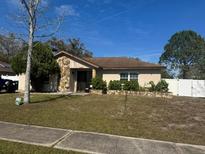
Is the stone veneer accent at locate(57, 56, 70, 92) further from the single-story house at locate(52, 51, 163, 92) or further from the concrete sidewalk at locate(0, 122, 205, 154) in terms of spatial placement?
the concrete sidewalk at locate(0, 122, 205, 154)

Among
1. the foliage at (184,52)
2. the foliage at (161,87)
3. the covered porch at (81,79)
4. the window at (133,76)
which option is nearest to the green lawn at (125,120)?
the foliage at (161,87)

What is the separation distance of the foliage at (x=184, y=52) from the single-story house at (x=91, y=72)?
24.8 metres

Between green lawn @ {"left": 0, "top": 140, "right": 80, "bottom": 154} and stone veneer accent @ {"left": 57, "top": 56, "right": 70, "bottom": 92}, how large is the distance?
55.9ft

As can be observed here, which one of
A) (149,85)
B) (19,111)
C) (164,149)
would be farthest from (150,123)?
(149,85)

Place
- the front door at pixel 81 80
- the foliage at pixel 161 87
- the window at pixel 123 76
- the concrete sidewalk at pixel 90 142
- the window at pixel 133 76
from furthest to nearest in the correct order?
the front door at pixel 81 80, the window at pixel 123 76, the window at pixel 133 76, the foliage at pixel 161 87, the concrete sidewalk at pixel 90 142

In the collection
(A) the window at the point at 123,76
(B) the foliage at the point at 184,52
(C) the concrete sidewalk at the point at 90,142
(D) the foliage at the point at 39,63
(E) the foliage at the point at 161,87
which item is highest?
(B) the foliage at the point at 184,52

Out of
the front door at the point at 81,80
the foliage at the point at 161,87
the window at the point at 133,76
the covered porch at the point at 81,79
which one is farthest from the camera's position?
the front door at the point at 81,80

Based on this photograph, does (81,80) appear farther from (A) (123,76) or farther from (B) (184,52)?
(B) (184,52)

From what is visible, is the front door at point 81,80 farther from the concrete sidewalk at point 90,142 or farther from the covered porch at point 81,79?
the concrete sidewalk at point 90,142

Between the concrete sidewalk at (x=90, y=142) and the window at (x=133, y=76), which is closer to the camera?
the concrete sidewalk at (x=90, y=142)

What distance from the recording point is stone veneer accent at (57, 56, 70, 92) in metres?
23.1

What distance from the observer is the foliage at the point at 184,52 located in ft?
148

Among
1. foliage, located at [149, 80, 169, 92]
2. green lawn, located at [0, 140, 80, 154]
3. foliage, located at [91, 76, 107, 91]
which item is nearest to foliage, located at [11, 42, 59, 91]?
foliage, located at [91, 76, 107, 91]

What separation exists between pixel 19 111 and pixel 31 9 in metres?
6.49
